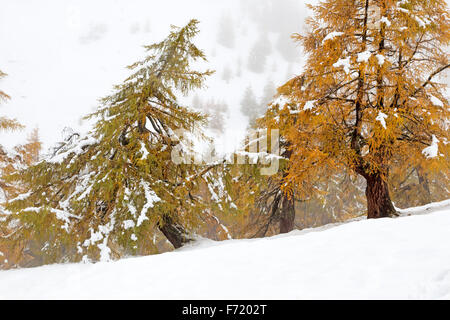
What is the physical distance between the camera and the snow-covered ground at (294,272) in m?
2.26

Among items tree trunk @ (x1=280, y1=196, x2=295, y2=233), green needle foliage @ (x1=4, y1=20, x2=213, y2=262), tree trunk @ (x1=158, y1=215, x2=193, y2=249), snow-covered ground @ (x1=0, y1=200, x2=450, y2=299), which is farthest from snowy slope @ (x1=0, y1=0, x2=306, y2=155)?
snow-covered ground @ (x1=0, y1=200, x2=450, y2=299)

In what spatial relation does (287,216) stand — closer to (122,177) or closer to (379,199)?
(379,199)

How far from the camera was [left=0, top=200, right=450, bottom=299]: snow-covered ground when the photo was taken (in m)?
2.26

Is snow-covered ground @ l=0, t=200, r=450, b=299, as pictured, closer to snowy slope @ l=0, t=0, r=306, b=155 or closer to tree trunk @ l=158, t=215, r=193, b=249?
tree trunk @ l=158, t=215, r=193, b=249

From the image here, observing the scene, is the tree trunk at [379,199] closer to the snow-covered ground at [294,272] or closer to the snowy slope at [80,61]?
the snow-covered ground at [294,272]

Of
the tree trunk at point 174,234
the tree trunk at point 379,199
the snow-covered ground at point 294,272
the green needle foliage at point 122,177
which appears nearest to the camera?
the snow-covered ground at point 294,272

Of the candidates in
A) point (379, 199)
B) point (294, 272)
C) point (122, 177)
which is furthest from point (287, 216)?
point (294, 272)

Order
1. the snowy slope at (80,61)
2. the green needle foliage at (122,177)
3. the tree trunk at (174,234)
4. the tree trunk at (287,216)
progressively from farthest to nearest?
the snowy slope at (80,61)
the tree trunk at (287,216)
the tree trunk at (174,234)
the green needle foliage at (122,177)

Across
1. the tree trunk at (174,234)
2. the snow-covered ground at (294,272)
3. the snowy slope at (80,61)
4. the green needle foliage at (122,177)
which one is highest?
the snowy slope at (80,61)

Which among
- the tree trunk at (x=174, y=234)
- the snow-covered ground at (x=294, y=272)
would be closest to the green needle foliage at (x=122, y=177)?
the tree trunk at (x=174, y=234)

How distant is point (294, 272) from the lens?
8.76 ft

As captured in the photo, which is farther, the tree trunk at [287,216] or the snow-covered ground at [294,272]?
the tree trunk at [287,216]

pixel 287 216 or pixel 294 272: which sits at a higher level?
pixel 294 272

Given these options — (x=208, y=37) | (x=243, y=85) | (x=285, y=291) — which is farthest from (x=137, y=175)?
(x=208, y=37)
